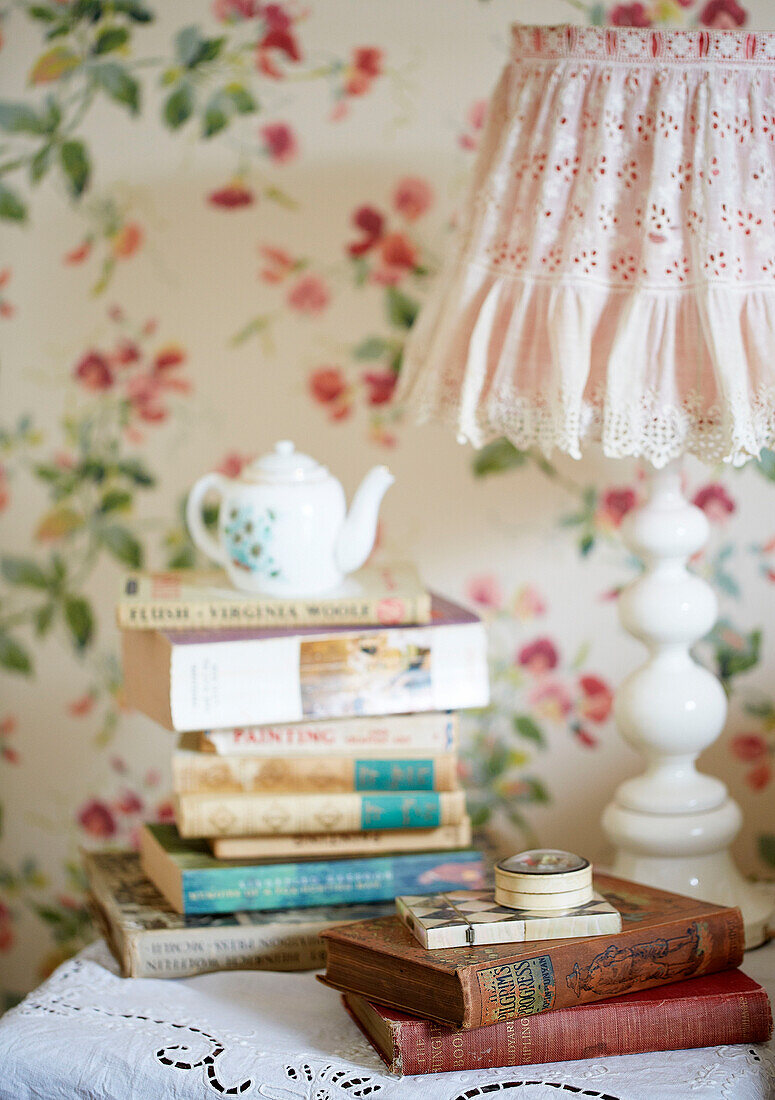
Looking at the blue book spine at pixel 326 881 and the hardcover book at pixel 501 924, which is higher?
the hardcover book at pixel 501 924

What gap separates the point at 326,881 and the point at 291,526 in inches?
10.8

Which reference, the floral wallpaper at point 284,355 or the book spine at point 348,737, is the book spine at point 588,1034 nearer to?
the book spine at point 348,737

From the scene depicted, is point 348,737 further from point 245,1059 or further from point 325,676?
point 245,1059

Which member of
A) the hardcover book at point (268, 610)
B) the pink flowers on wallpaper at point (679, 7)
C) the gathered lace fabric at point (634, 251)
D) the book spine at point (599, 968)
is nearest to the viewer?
the book spine at point (599, 968)

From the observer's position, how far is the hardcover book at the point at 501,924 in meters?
0.65

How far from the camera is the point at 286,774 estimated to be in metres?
0.81

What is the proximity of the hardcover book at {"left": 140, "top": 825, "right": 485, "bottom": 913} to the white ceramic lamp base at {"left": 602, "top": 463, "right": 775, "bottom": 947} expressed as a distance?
5.6 inches

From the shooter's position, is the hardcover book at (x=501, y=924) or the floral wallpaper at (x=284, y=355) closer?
the hardcover book at (x=501, y=924)

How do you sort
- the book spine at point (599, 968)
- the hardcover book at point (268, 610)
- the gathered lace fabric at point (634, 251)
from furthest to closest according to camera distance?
the hardcover book at point (268, 610)
the gathered lace fabric at point (634, 251)
the book spine at point (599, 968)

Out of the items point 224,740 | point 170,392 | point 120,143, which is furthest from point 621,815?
point 120,143

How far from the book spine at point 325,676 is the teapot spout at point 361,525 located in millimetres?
89

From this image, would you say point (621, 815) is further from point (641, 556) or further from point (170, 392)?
point (170, 392)

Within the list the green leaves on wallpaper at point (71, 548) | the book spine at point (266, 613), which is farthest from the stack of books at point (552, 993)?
the green leaves on wallpaper at point (71, 548)

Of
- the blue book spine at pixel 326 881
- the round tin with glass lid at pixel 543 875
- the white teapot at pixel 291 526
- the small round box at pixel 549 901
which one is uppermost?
the white teapot at pixel 291 526
